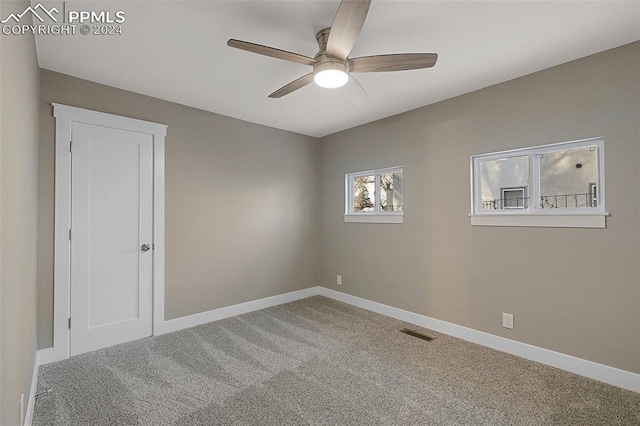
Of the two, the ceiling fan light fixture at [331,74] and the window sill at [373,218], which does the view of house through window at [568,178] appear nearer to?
the window sill at [373,218]

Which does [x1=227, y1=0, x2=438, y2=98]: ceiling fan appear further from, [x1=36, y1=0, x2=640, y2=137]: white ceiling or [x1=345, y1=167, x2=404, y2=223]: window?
[x1=345, y1=167, x2=404, y2=223]: window

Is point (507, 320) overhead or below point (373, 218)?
below

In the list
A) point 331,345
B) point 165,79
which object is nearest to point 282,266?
point 331,345

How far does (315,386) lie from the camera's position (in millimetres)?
2223

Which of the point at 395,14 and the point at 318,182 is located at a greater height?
the point at 395,14

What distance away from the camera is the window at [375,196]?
12.5ft

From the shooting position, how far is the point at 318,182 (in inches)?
188

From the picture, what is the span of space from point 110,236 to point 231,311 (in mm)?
1604

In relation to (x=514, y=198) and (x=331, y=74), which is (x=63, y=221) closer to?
(x=331, y=74)

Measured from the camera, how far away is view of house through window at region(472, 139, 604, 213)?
2.40 metres

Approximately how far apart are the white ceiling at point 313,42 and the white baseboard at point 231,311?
2452 millimetres

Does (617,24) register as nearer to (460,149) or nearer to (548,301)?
(460,149)

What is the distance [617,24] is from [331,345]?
10.8 ft

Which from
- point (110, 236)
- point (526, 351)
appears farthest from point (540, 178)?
point (110, 236)
